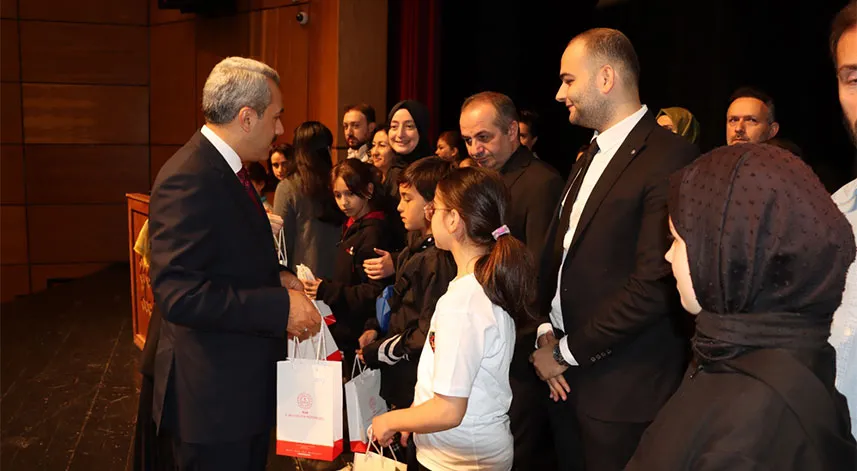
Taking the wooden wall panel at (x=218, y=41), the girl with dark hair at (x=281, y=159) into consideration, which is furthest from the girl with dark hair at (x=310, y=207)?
the wooden wall panel at (x=218, y=41)

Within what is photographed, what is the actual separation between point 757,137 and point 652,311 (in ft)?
7.17

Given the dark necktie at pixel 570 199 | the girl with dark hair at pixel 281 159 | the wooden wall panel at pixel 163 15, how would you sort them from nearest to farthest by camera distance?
the dark necktie at pixel 570 199, the girl with dark hair at pixel 281 159, the wooden wall panel at pixel 163 15

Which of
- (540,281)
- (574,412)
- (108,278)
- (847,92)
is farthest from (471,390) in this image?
(108,278)

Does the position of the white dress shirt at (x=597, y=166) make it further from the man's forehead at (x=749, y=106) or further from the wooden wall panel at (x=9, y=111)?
the wooden wall panel at (x=9, y=111)

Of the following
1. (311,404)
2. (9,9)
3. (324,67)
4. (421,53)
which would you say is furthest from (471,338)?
(9,9)

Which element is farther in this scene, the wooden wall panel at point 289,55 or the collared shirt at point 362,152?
the wooden wall panel at point 289,55

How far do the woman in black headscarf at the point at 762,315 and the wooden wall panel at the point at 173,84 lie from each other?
7263mm

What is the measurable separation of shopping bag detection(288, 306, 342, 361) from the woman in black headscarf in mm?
1223

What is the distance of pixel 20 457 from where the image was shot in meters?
3.23

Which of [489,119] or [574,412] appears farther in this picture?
[489,119]

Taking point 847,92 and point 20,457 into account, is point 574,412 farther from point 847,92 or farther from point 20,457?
point 20,457

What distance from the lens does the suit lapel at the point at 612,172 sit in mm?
1875

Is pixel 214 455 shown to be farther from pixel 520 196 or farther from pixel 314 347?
pixel 520 196

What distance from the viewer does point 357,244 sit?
2963 mm
